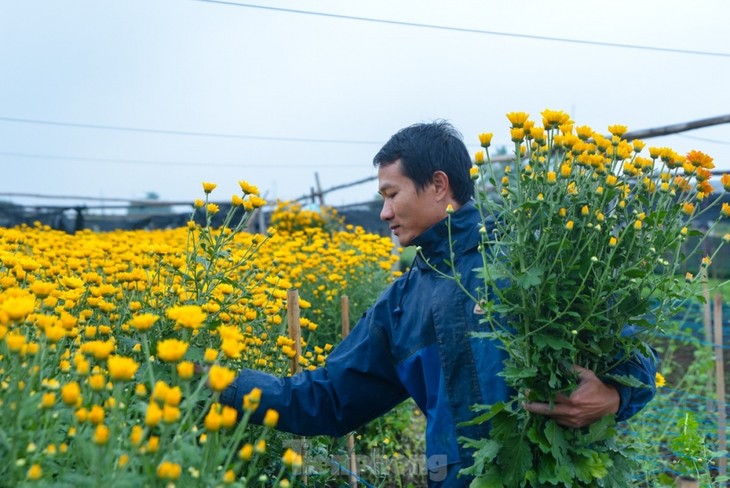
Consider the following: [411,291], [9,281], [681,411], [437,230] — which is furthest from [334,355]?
[681,411]

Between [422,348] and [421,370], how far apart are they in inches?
3.7

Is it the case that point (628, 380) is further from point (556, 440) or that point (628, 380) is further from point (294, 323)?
point (294, 323)

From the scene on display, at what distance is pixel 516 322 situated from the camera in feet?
6.82

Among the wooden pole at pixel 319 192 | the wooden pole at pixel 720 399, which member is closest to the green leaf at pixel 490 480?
the wooden pole at pixel 720 399

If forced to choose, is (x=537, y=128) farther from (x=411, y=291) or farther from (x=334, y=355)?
(x=334, y=355)

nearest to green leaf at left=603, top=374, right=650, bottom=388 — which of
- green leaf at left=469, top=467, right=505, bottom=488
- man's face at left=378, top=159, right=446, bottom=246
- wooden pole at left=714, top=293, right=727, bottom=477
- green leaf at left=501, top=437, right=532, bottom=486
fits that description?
green leaf at left=501, top=437, right=532, bottom=486

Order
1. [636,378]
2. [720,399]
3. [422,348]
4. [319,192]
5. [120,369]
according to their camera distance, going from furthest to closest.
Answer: [319,192], [720,399], [422,348], [636,378], [120,369]

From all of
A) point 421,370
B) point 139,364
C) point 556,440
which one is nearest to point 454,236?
point 421,370

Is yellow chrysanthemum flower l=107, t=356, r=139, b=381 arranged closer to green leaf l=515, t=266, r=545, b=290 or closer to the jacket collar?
green leaf l=515, t=266, r=545, b=290

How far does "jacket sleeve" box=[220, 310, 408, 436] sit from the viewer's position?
8.37ft

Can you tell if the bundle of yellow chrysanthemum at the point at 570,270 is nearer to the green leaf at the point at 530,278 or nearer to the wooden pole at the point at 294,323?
the green leaf at the point at 530,278

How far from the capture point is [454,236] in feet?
8.89

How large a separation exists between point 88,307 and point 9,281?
0.85 ft

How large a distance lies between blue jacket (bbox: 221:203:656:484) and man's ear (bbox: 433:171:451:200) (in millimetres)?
123
